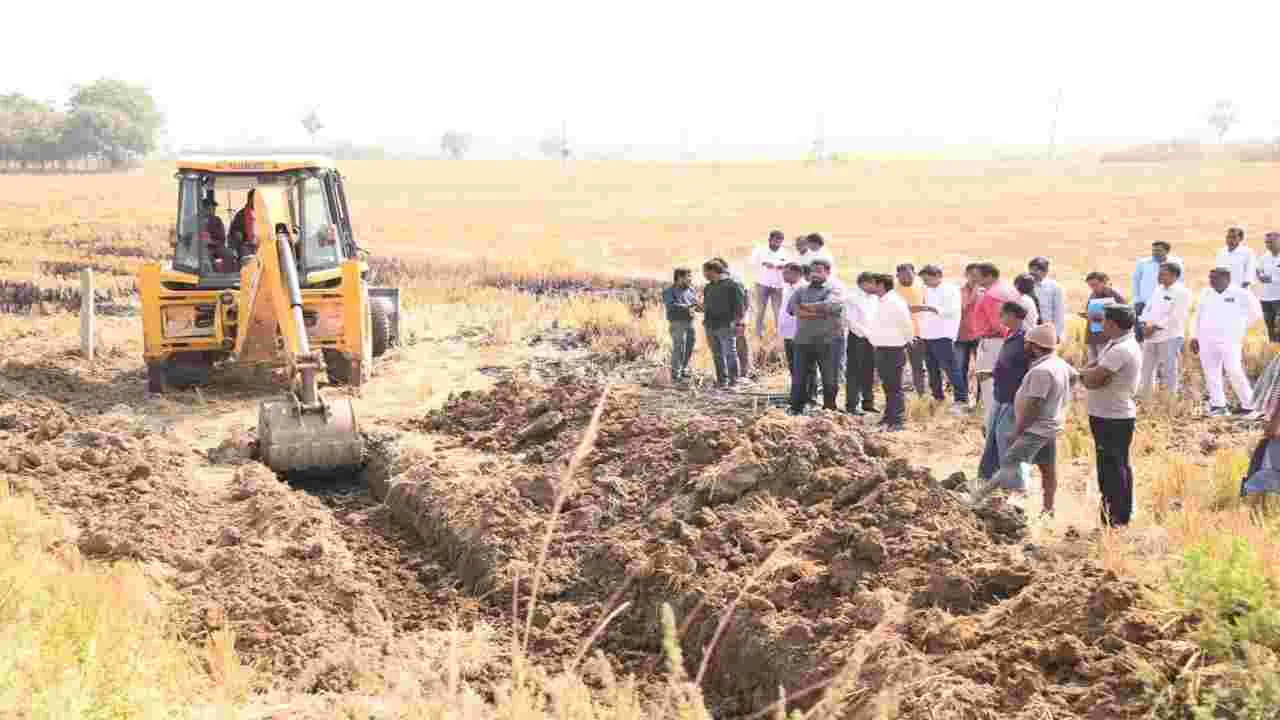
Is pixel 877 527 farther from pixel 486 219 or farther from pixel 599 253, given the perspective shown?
pixel 486 219

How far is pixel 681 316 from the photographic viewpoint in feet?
43.8

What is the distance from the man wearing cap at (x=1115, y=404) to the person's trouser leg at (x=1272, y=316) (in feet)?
23.8

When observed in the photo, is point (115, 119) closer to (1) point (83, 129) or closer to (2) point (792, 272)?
(1) point (83, 129)

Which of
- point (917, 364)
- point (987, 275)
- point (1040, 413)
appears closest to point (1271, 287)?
point (917, 364)

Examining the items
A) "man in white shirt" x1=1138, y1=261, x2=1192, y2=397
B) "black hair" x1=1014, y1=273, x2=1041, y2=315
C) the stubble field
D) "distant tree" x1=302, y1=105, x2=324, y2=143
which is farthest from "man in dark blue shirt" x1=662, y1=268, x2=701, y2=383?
"distant tree" x1=302, y1=105, x2=324, y2=143

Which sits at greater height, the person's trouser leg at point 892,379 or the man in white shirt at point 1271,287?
the man in white shirt at point 1271,287

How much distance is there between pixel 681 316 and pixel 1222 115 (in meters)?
157

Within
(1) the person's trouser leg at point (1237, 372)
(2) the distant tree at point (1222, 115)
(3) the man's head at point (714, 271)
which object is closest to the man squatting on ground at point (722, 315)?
(3) the man's head at point (714, 271)

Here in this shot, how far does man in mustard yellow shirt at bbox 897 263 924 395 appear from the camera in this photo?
39.8ft

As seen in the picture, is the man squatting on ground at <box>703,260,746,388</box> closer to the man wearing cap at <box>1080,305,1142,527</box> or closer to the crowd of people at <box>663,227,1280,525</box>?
A: the crowd of people at <box>663,227,1280,525</box>

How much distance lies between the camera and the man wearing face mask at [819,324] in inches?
453

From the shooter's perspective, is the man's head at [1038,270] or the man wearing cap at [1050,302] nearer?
the man wearing cap at [1050,302]

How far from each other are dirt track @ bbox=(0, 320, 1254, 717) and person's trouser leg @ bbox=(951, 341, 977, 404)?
8.50 feet

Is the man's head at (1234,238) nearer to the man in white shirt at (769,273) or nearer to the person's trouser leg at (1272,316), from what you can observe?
the person's trouser leg at (1272,316)
